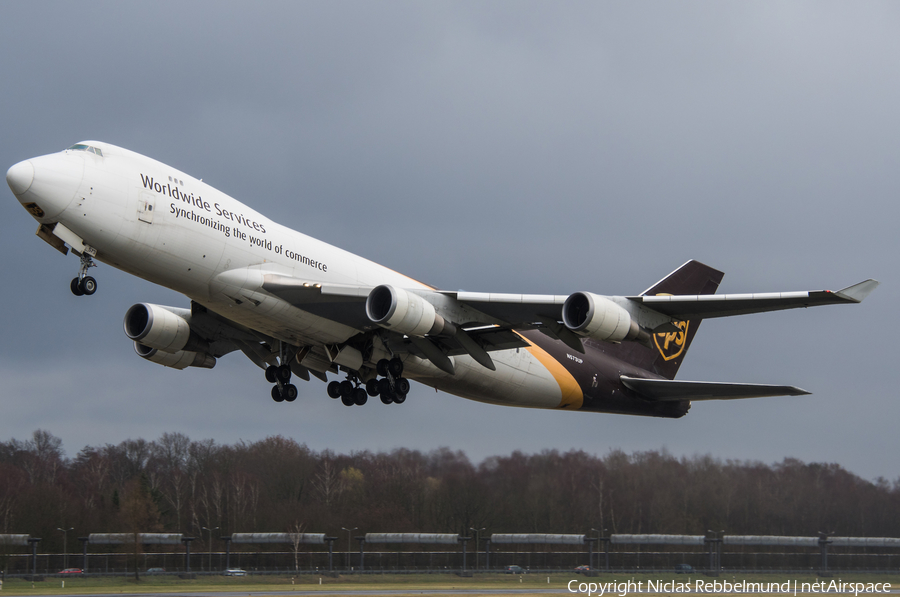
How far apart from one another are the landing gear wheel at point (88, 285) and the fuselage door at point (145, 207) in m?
1.92

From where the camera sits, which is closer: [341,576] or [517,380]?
[517,380]

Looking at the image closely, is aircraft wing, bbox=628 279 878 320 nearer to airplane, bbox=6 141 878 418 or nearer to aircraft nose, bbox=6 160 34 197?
airplane, bbox=6 141 878 418

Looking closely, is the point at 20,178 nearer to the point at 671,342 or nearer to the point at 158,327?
the point at 158,327

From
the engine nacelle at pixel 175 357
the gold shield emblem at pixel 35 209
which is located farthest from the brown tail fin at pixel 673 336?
the gold shield emblem at pixel 35 209

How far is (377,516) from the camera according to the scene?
57.5 meters

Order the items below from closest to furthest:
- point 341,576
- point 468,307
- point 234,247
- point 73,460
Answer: point 234,247
point 468,307
point 341,576
point 73,460

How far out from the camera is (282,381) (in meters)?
29.3

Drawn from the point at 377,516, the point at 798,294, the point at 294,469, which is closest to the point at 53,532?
the point at 294,469

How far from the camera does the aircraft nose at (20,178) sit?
Result: 2075 centimetres

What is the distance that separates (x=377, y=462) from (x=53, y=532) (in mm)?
20203

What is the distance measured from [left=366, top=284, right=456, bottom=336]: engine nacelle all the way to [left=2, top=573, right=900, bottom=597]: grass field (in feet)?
67.6

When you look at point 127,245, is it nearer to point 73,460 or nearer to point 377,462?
point 377,462

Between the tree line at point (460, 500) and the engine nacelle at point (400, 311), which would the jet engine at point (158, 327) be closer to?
the engine nacelle at point (400, 311)

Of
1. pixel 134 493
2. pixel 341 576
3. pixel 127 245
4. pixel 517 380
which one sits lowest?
pixel 341 576
